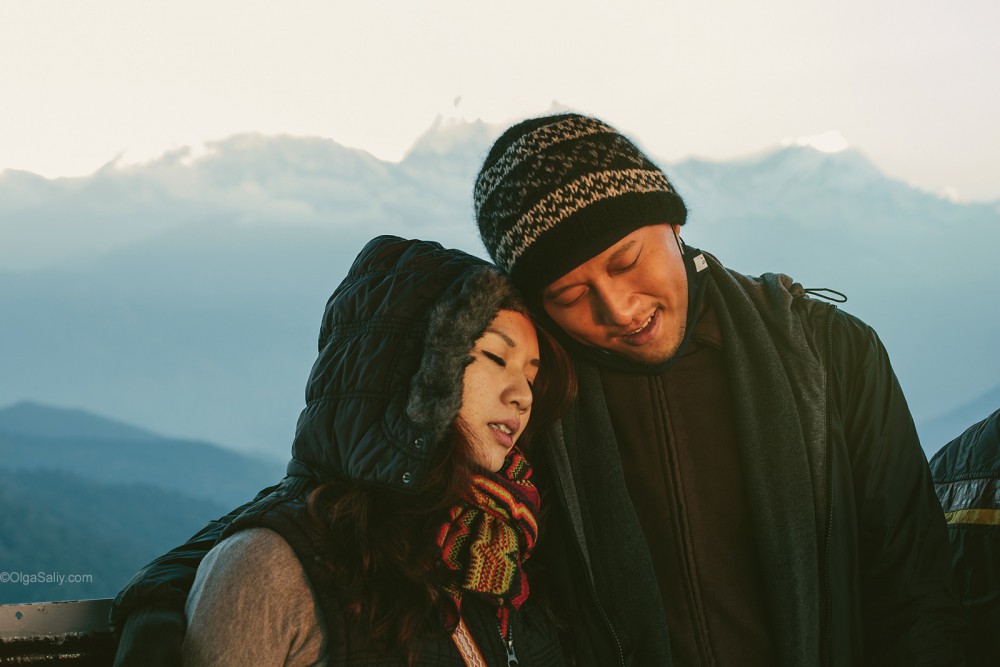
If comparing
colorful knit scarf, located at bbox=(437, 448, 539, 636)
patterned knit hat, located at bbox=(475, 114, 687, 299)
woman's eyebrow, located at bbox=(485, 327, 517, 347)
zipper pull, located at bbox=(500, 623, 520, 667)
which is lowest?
zipper pull, located at bbox=(500, 623, 520, 667)

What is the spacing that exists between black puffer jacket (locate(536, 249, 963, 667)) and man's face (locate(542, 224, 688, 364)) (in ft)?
0.56

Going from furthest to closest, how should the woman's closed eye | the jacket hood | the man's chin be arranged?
the man's chin → the woman's closed eye → the jacket hood

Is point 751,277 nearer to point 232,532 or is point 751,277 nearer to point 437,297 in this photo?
point 437,297

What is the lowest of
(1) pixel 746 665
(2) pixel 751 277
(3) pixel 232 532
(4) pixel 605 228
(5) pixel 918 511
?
(1) pixel 746 665

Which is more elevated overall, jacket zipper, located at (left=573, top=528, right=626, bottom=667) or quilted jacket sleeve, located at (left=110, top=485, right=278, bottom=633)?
quilted jacket sleeve, located at (left=110, top=485, right=278, bottom=633)

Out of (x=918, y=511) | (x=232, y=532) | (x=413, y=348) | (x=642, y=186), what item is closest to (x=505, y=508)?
(x=413, y=348)

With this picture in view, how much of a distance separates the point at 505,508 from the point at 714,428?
489 millimetres

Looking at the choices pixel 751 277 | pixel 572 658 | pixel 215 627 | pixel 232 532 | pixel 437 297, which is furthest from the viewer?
pixel 751 277

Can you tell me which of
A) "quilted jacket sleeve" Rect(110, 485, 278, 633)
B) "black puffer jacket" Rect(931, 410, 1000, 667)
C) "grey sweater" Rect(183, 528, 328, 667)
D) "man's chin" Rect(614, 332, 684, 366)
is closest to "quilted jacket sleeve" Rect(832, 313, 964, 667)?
"black puffer jacket" Rect(931, 410, 1000, 667)

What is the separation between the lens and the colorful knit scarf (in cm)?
143

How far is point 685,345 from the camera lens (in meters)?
1.65

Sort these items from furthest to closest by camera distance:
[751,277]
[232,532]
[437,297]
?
[751,277] < [437,297] < [232,532]

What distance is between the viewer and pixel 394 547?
1358 millimetres

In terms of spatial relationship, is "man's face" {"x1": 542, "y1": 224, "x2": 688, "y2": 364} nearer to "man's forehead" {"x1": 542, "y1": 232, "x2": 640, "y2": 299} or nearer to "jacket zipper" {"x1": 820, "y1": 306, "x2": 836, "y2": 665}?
"man's forehead" {"x1": 542, "y1": 232, "x2": 640, "y2": 299}
